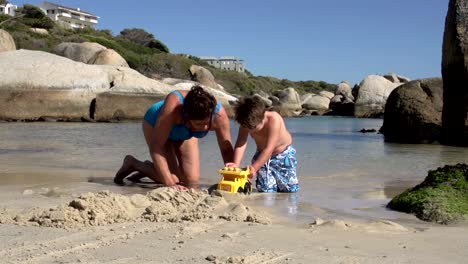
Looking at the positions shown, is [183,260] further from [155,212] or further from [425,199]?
[425,199]

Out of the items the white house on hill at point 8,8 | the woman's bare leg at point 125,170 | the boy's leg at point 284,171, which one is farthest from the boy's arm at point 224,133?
the white house on hill at point 8,8

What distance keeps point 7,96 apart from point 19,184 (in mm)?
13200

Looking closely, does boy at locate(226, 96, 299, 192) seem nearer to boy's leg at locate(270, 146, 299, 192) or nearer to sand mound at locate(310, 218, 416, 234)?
boy's leg at locate(270, 146, 299, 192)

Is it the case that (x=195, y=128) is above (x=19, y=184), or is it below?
above

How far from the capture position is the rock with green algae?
4504mm

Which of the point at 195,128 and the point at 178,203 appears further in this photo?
the point at 195,128

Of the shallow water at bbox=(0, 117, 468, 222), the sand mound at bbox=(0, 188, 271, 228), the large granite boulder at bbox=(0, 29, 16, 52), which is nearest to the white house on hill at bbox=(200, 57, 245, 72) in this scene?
the large granite boulder at bbox=(0, 29, 16, 52)

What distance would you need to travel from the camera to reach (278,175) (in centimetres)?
617

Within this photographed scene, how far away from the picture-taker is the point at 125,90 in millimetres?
19938

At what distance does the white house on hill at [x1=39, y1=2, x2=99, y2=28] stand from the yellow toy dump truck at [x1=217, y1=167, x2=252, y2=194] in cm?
9475

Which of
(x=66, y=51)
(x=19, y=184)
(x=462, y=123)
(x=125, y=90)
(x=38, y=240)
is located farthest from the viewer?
(x=66, y=51)

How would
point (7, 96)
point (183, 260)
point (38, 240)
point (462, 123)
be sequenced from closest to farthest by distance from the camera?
point (183, 260) < point (38, 240) < point (462, 123) < point (7, 96)

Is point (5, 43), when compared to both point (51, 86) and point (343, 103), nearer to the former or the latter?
point (51, 86)

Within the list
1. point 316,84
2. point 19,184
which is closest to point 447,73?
point 19,184
